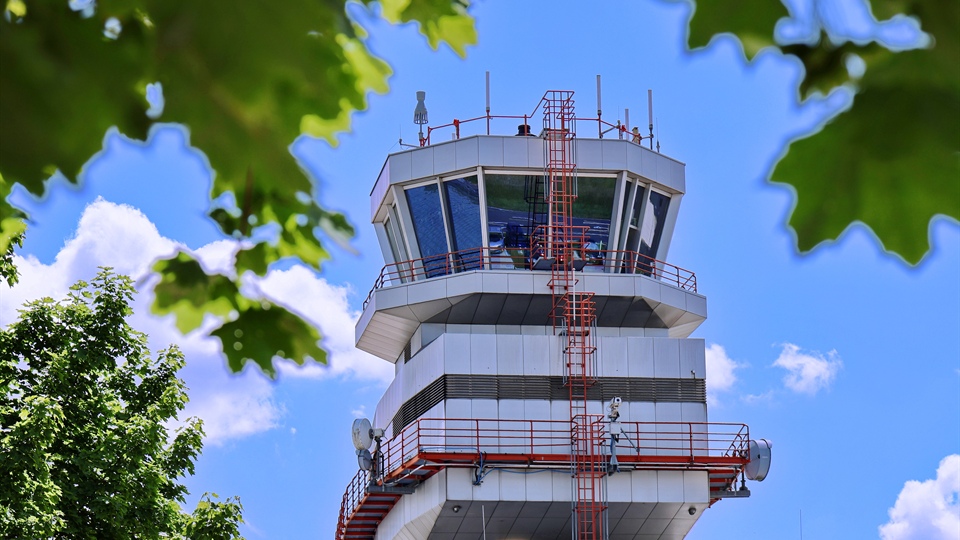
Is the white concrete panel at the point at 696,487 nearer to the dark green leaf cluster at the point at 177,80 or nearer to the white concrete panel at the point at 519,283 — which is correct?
the white concrete panel at the point at 519,283

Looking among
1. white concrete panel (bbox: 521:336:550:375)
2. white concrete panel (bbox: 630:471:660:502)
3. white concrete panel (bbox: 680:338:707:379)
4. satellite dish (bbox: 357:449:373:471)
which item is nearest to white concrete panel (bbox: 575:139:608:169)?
white concrete panel (bbox: 521:336:550:375)

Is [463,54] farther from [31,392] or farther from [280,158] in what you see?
[31,392]

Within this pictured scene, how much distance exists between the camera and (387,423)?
116 feet

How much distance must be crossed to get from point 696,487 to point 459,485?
17.7 feet

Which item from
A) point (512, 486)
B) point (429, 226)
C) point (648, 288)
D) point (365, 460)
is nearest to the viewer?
point (512, 486)

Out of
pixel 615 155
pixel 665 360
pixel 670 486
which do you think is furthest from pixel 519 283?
pixel 670 486

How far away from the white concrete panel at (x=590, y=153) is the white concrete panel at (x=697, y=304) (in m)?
3.85

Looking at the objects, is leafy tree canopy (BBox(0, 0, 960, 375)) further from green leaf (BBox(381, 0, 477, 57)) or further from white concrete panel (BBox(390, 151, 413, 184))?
white concrete panel (BBox(390, 151, 413, 184))

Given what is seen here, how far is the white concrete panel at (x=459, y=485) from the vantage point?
28.9 meters

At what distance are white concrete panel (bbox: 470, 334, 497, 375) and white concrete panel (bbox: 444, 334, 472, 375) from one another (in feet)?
0.38

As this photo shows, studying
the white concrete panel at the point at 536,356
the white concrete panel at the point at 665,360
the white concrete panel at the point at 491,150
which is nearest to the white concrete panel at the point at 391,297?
the white concrete panel at the point at 536,356

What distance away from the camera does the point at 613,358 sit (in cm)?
3023

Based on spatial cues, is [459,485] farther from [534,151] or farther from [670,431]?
[534,151]

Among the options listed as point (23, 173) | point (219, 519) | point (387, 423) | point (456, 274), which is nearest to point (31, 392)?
point (219, 519)
